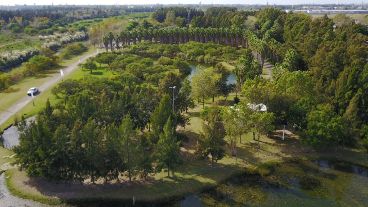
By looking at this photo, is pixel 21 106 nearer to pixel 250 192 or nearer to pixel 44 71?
pixel 44 71

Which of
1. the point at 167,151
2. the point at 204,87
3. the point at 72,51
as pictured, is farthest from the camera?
the point at 72,51

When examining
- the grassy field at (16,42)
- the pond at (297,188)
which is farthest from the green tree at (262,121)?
the grassy field at (16,42)

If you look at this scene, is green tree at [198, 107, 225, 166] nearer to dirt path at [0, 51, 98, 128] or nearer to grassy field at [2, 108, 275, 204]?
grassy field at [2, 108, 275, 204]

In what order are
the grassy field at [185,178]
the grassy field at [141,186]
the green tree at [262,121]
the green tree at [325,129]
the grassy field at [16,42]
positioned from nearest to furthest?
the grassy field at [141,186]
the grassy field at [185,178]
the green tree at [325,129]
the green tree at [262,121]
the grassy field at [16,42]

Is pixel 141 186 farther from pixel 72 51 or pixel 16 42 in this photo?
pixel 16 42

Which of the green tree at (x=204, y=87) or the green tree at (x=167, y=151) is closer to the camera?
the green tree at (x=167, y=151)

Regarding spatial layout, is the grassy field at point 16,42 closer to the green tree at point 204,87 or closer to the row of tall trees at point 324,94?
the green tree at point 204,87

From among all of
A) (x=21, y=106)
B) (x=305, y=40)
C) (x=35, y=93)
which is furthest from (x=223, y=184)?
(x=305, y=40)

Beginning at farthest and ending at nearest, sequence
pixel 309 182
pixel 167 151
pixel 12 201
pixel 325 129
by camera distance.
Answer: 1. pixel 325 129
2. pixel 309 182
3. pixel 167 151
4. pixel 12 201

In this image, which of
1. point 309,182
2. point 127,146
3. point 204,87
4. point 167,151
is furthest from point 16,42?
point 309,182
